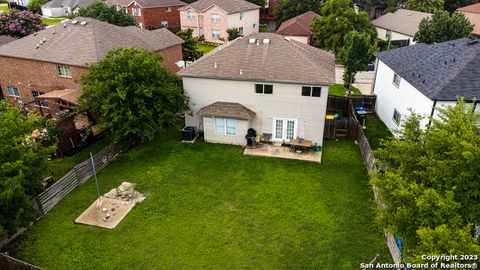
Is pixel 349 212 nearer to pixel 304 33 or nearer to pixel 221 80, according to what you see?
pixel 221 80

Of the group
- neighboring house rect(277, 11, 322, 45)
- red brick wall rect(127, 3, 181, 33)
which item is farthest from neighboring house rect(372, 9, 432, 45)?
red brick wall rect(127, 3, 181, 33)

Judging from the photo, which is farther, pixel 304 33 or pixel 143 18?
pixel 143 18

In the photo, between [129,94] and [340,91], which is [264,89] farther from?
[340,91]

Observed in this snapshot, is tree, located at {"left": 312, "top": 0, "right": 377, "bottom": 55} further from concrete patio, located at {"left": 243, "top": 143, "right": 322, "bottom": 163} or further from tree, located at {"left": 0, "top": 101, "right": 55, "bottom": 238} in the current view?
tree, located at {"left": 0, "top": 101, "right": 55, "bottom": 238}

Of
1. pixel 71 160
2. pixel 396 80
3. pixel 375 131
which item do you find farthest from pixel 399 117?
pixel 71 160

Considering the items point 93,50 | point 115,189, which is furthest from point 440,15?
point 115,189

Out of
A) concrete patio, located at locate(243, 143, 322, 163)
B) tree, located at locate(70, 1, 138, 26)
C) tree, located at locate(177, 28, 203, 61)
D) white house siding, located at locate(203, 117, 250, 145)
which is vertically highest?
tree, located at locate(70, 1, 138, 26)
